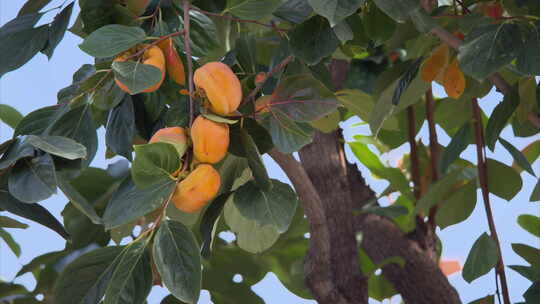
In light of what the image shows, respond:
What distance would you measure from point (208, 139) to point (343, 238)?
2.05ft

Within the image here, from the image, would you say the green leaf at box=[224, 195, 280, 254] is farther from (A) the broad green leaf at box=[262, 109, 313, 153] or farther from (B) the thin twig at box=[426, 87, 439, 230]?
(B) the thin twig at box=[426, 87, 439, 230]

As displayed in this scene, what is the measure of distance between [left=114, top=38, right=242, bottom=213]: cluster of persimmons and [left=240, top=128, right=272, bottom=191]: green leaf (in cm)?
2

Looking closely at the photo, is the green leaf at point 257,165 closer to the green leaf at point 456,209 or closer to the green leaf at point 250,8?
the green leaf at point 250,8

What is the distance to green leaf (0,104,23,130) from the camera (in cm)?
117

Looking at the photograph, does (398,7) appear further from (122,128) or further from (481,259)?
(481,259)

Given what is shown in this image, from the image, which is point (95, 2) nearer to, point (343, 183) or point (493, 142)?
point (493, 142)

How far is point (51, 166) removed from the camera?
19.7 inches

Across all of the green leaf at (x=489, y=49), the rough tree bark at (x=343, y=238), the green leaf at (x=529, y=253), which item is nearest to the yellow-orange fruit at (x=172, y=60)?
the green leaf at (x=489, y=49)

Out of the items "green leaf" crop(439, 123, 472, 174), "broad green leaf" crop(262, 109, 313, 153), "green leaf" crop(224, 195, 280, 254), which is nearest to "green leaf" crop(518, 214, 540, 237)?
"green leaf" crop(439, 123, 472, 174)

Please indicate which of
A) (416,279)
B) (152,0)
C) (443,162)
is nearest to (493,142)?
(443,162)

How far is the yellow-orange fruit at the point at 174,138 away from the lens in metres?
0.48

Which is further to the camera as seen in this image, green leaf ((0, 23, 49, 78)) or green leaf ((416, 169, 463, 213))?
green leaf ((416, 169, 463, 213))

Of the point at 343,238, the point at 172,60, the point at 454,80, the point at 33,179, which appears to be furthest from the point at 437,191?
the point at 33,179

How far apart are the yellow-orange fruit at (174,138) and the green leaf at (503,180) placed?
638mm
